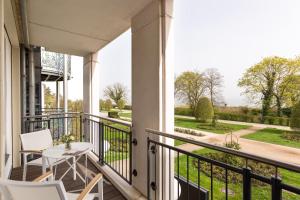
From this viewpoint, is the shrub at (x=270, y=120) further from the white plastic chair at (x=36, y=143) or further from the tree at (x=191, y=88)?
the white plastic chair at (x=36, y=143)

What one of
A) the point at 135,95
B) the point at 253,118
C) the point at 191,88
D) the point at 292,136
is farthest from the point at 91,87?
the point at 292,136

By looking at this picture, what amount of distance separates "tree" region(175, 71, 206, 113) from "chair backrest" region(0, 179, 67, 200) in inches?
93.4

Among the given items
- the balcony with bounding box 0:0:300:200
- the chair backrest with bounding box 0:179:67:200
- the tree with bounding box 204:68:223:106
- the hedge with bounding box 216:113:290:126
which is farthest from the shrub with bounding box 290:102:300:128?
the chair backrest with bounding box 0:179:67:200

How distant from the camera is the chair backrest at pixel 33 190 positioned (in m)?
1.12

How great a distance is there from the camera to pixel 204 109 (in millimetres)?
3930

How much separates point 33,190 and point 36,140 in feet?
6.92

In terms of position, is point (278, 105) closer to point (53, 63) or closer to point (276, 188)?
point (276, 188)

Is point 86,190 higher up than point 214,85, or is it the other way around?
point 214,85

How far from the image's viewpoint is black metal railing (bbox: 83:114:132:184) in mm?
2959

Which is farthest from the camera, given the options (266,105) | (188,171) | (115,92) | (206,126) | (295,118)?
(115,92)

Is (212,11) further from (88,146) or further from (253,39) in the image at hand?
(88,146)

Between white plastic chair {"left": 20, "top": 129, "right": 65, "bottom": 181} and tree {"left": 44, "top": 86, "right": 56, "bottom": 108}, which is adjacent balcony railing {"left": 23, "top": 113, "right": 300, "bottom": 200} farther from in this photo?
tree {"left": 44, "top": 86, "right": 56, "bottom": 108}

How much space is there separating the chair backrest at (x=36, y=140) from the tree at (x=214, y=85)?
10.3 ft

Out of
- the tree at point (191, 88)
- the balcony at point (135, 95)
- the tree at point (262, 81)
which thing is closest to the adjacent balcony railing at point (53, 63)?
the balcony at point (135, 95)
